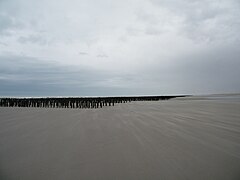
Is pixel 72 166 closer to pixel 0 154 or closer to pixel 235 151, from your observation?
pixel 0 154

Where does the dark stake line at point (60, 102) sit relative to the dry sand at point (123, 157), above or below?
above

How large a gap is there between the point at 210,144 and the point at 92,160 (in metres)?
2.93

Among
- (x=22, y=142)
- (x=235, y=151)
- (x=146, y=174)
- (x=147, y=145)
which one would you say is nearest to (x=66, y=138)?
(x=22, y=142)

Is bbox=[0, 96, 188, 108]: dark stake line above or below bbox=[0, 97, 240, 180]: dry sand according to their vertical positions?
A: above

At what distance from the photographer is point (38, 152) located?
414 cm

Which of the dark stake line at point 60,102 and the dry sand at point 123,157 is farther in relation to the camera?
the dark stake line at point 60,102

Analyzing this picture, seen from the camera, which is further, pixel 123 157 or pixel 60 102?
pixel 60 102

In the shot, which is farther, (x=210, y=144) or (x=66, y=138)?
(x=66, y=138)

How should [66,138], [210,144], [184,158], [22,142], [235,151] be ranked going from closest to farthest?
[184,158]
[235,151]
[210,144]
[22,142]
[66,138]

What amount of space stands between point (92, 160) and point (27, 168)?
3.84 ft

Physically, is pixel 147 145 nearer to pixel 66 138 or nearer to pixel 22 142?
pixel 66 138

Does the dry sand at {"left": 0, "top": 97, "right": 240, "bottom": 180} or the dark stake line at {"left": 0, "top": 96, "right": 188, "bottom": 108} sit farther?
the dark stake line at {"left": 0, "top": 96, "right": 188, "bottom": 108}

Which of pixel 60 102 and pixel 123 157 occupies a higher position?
pixel 60 102

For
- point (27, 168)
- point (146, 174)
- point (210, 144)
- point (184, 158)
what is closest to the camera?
point (146, 174)
